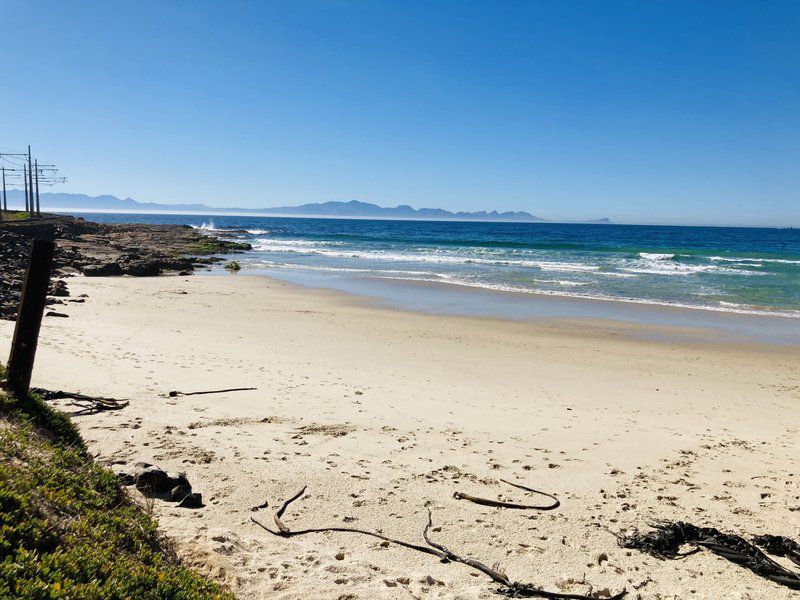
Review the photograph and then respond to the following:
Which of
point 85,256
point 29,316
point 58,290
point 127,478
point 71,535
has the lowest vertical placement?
point 127,478

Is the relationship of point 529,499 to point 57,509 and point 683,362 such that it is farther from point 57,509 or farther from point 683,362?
point 683,362

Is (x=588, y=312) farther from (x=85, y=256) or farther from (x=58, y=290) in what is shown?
(x=85, y=256)

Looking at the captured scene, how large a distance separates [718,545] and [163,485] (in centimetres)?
450

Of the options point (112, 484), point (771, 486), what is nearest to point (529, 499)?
point (771, 486)

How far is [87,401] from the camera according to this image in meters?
6.78

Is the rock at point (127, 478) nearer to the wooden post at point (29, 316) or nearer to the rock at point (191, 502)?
the rock at point (191, 502)

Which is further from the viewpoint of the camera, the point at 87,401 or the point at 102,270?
the point at 102,270

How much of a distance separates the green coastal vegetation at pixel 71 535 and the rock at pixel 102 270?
22972mm

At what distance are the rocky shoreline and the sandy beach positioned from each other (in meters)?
4.76

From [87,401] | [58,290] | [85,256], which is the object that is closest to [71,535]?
[87,401]

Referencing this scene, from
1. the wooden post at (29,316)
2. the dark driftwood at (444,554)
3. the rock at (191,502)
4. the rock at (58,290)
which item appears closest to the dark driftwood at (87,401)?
the wooden post at (29,316)

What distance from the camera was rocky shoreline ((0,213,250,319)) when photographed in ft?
53.7

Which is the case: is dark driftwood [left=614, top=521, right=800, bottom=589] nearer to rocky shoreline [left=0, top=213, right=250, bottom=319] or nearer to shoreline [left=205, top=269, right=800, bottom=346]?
shoreline [left=205, top=269, right=800, bottom=346]

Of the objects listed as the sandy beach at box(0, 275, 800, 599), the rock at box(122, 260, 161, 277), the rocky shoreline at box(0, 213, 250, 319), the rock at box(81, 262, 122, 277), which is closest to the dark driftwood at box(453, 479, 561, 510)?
the sandy beach at box(0, 275, 800, 599)
